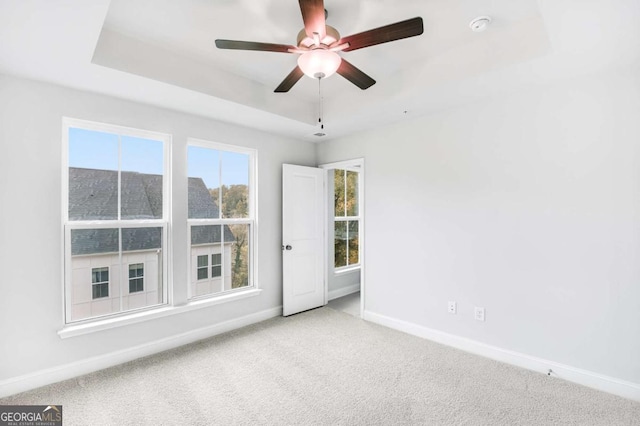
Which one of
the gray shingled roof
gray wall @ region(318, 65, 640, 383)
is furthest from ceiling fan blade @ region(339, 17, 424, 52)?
the gray shingled roof

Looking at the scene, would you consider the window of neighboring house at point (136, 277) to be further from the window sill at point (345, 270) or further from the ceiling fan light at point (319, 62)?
the window sill at point (345, 270)

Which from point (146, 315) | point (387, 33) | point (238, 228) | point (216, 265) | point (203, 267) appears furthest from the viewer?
point (238, 228)

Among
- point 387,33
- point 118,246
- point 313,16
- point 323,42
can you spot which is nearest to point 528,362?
point 387,33

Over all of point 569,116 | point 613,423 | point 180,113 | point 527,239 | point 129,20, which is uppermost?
point 129,20

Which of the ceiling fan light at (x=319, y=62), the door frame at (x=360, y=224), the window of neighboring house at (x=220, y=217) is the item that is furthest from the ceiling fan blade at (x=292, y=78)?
the door frame at (x=360, y=224)

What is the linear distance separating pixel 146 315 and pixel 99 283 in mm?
499

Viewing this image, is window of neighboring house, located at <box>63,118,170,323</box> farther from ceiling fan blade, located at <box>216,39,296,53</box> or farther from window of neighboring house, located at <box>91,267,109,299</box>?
ceiling fan blade, located at <box>216,39,296,53</box>

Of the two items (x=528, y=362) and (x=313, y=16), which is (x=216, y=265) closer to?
(x=313, y=16)

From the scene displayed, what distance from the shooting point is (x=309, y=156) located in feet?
14.7

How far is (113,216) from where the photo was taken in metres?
2.83

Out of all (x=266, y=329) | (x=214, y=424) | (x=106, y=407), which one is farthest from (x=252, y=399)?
(x=266, y=329)

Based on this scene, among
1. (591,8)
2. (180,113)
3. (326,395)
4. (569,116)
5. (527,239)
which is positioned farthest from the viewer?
(180,113)

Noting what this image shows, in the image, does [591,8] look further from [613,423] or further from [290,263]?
[290,263]

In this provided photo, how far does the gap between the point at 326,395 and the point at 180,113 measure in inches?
116
